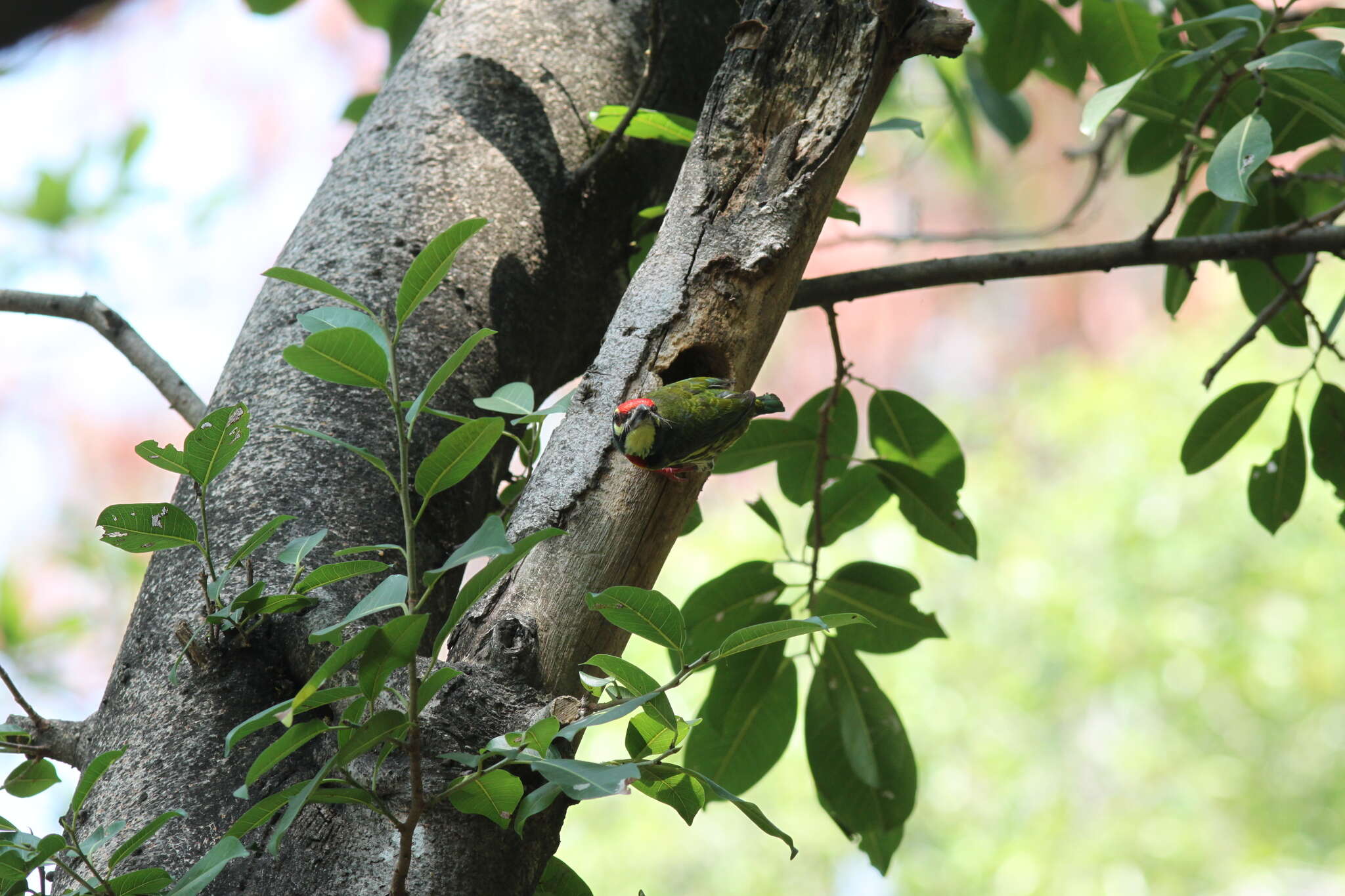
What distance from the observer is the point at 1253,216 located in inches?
64.4

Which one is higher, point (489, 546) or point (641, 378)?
point (641, 378)

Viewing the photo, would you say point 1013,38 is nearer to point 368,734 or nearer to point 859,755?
point 859,755

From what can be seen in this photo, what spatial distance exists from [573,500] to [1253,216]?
1.29 metres

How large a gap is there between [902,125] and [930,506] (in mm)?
489

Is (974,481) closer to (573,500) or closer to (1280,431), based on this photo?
(1280,431)

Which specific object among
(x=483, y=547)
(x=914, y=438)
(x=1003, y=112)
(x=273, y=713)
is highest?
(x=1003, y=112)

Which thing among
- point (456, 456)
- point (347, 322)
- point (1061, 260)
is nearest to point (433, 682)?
point (456, 456)

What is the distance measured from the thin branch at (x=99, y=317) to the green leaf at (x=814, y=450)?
2.47ft

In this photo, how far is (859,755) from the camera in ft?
4.47

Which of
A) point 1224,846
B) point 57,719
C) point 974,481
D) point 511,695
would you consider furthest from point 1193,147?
point 974,481

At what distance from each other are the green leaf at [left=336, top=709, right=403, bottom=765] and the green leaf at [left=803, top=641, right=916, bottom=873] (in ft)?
2.67

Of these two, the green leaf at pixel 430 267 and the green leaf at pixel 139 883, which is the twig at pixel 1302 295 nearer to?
the green leaf at pixel 430 267

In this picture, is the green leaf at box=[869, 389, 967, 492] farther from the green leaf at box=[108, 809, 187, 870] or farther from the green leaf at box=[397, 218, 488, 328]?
the green leaf at box=[108, 809, 187, 870]

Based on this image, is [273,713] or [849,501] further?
[849,501]
